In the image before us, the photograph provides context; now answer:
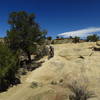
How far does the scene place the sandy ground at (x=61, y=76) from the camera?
12.0 metres

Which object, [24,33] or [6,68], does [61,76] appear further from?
[24,33]

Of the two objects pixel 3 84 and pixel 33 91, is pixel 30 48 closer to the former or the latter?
pixel 3 84

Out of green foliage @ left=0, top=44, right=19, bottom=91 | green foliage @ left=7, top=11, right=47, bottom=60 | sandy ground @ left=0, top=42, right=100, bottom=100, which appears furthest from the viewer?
green foliage @ left=7, top=11, right=47, bottom=60

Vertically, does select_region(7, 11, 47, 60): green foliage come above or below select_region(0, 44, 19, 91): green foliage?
above

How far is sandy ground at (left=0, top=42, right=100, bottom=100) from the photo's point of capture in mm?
12008

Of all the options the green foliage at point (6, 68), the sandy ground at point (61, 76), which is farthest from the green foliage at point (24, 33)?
the green foliage at point (6, 68)

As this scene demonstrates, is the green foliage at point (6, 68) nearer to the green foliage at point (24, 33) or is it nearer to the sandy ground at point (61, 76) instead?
the sandy ground at point (61, 76)

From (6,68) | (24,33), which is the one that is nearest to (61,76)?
(6,68)

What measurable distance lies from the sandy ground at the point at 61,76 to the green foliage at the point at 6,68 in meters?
1.06

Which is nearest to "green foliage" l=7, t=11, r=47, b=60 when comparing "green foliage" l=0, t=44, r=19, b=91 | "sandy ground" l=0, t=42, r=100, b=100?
"sandy ground" l=0, t=42, r=100, b=100

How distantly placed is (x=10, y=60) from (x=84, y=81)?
742 cm

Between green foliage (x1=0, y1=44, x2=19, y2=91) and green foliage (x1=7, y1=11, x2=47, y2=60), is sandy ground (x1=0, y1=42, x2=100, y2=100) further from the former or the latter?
green foliage (x1=7, y1=11, x2=47, y2=60)

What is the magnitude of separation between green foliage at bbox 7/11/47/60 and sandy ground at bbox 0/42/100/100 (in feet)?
15.8

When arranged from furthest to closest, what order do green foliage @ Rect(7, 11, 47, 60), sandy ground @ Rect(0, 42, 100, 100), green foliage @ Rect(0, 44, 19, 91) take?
green foliage @ Rect(7, 11, 47, 60)
green foliage @ Rect(0, 44, 19, 91)
sandy ground @ Rect(0, 42, 100, 100)
